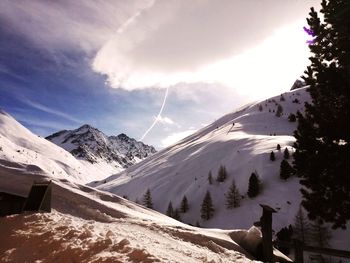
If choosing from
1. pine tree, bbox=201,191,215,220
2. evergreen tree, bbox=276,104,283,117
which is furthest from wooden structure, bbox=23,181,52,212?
evergreen tree, bbox=276,104,283,117

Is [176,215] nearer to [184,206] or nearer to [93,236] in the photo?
[184,206]

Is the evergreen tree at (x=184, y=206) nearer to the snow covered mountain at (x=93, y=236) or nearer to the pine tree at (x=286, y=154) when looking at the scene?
the pine tree at (x=286, y=154)

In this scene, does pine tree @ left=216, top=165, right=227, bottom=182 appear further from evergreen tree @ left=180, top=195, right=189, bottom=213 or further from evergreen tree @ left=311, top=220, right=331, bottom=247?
evergreen tree @ left=311, top=220, right=331, bottom=247

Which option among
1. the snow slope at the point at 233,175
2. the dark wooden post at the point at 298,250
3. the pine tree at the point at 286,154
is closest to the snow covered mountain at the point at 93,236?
the dark wooden post at the point at 298,250

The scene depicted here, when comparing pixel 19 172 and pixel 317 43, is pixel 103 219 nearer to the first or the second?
pixel 19 172

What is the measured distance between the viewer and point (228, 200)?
314 feet

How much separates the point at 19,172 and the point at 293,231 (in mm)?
66705

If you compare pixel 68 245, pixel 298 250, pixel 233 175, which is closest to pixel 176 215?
pixel 233 175

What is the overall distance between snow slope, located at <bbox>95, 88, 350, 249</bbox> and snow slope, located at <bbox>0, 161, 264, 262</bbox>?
57.1 meters

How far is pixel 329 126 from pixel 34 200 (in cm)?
1339

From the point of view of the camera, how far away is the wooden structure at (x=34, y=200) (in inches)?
371

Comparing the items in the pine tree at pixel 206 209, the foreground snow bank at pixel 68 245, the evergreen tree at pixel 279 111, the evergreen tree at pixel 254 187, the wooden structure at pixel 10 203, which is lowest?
the foreground snow bank at pixel 68 245

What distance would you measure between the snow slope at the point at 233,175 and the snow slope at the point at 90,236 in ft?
187

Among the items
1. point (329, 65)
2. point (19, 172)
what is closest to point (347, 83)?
point (329, 65)
